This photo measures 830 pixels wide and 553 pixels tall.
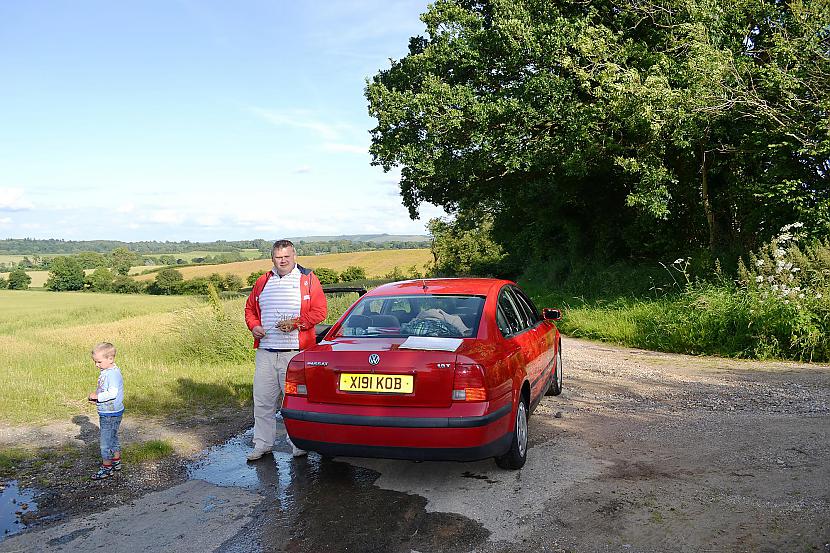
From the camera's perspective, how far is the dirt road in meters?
3.88

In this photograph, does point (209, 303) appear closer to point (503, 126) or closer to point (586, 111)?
point (503, 126)

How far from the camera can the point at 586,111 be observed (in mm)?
15516

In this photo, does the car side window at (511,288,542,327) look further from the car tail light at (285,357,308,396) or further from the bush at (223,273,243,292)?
the bush at (223,273,243,292)

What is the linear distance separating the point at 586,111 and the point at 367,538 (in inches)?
541

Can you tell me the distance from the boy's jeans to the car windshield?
2.09m

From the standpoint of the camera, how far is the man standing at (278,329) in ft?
18.9

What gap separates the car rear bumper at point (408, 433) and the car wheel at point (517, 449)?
316 millimetres

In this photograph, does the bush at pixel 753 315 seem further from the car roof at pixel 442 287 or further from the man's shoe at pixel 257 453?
the man's shoe at pixel 257 453

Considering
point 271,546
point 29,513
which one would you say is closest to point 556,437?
point 271,546

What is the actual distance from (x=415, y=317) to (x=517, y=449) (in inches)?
56.4

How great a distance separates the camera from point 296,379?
5.00m

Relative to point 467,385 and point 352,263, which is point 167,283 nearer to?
point 352,263

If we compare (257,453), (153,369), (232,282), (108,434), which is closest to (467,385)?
(257,453)

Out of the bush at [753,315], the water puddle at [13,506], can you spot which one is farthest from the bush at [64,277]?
the water puddle at [13,506]
